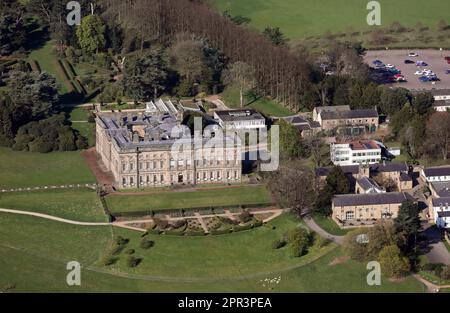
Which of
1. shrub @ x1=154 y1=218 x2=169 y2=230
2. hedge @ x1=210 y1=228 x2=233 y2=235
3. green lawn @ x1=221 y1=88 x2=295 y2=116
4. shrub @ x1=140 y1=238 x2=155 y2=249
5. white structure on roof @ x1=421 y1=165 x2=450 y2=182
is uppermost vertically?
green lawn @ x1=221 y1=88 x2=295 y2=116

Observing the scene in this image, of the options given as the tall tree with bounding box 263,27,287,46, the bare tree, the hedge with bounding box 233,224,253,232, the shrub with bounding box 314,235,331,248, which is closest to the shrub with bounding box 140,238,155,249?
the hedge with bounding box 233,224,253,232

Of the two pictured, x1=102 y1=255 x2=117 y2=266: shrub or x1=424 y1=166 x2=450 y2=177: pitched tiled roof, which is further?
x1=424 y1=166 x2=450 y2=177: pitched tiled roof

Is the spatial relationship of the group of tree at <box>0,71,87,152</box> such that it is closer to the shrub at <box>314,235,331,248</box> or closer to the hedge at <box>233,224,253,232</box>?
the hedge at <box>233,224,253,232</box>

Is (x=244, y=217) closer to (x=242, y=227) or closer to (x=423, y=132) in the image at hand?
(x=242, y=227)

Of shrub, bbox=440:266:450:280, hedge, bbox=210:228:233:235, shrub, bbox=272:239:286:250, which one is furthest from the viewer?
hedge, bbox=210:228:233:235

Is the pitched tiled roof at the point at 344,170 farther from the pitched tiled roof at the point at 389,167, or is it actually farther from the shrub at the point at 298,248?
the shrub at the point at 298,248

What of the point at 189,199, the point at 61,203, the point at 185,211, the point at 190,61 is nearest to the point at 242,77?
the point at 190,61
